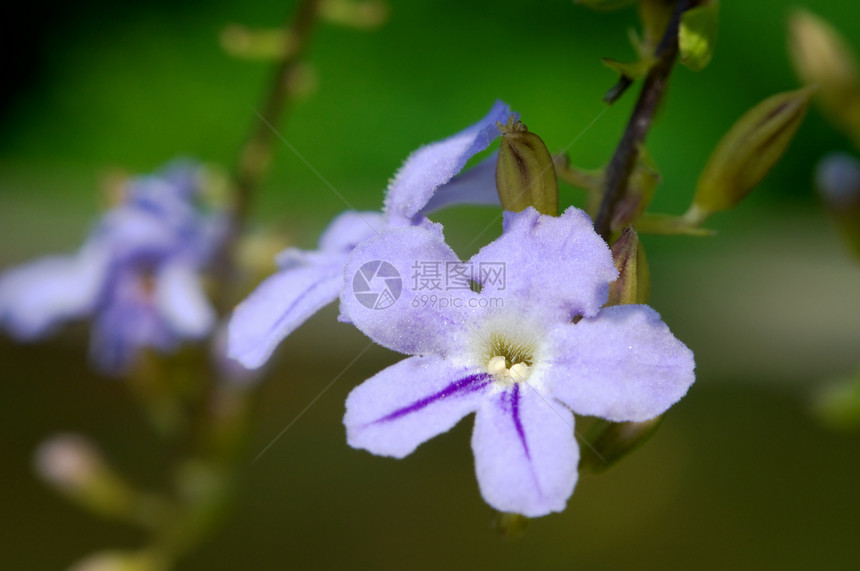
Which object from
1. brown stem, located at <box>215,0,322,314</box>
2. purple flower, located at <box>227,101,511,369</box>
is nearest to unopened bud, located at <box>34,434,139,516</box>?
brown stem, located at <box>215,0,322,314</box>

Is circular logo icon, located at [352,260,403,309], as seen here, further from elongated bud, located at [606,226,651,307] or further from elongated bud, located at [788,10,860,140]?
elongated bud, located at [788,10,860,140]

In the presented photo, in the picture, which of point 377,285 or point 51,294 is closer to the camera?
point 377,285

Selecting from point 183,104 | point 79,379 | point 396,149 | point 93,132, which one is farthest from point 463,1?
point 79,379

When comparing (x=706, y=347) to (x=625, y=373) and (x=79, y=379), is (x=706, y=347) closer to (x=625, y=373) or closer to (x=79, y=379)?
(x=79, y=379)

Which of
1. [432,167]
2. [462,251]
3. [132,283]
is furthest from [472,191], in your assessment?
[462,251]

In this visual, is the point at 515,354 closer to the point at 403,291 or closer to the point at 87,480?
the point at 403,291

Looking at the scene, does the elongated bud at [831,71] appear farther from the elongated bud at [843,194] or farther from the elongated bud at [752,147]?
the elongated bud at [752,147]

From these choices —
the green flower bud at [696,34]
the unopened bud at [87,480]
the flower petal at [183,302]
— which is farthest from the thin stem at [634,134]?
the unopened bud at [87,480]
